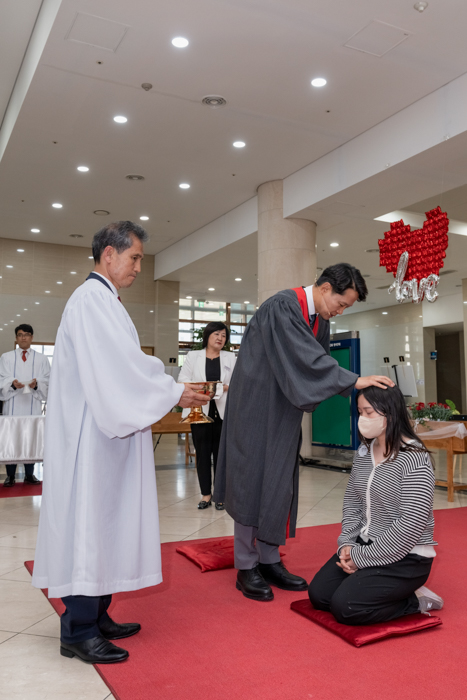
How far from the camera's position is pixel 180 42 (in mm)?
5820

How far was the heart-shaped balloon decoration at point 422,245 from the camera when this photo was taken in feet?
23.5

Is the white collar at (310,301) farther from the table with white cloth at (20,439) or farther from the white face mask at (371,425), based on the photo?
the table with white cloth at (20,439)

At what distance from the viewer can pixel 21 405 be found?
24.8 feet

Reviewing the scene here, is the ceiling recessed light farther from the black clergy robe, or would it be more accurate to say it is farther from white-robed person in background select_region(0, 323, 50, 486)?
the black clergy robe

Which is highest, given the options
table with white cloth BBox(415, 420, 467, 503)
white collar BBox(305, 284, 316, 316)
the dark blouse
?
white collar BBox(305, 284, 316, 316)

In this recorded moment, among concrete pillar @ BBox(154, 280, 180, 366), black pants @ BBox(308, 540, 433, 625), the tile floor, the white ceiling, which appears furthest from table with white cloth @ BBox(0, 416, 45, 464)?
concrete pillar @ BBox(154, 280, 180, 366)

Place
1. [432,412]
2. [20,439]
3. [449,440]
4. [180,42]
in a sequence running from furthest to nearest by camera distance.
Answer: [432,412]
[20,439]
[449,440]
[180,42]

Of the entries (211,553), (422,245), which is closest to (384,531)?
(211,553)

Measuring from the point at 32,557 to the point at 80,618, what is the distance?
168cm

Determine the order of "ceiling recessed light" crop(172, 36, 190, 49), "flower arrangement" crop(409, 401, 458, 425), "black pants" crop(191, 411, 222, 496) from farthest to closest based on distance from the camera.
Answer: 1. "flower arrangement" crop(409, 401, 458, 425)
2. "ceiling recessed light" crop(172, 36, 190, 49)
3. "black pants" crop(191, 411, 222, 496)

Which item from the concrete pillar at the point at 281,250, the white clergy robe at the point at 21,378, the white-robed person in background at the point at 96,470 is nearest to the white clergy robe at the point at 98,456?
the white-robed person in background at the point at 96,470

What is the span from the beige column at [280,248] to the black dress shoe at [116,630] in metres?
6.99

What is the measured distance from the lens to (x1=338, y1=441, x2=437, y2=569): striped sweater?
8.02ft

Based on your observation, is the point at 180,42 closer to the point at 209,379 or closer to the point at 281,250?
the point at 209,379
